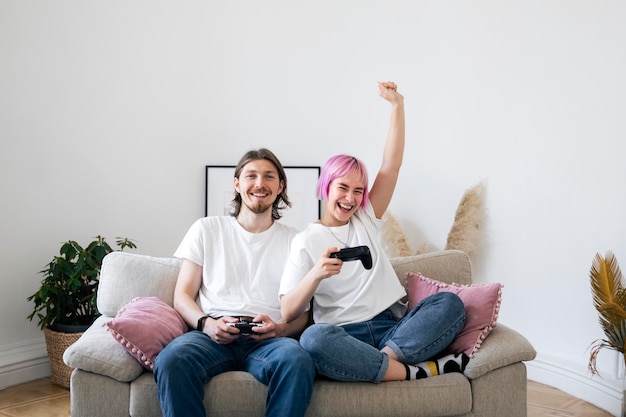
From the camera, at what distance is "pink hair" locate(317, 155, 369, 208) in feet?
8.02

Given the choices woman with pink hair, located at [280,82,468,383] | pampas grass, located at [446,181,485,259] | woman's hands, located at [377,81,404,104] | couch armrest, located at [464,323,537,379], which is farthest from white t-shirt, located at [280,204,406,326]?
pampas grass, located at [446,181,485,259]

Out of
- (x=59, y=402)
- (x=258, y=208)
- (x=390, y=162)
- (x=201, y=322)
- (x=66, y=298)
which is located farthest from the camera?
(x=66, y=298)

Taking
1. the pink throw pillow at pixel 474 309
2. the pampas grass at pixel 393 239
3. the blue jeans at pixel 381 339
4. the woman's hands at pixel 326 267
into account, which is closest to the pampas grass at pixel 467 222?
the pampas grass at pixel 393 239

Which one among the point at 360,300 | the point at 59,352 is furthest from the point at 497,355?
the point at 59,352

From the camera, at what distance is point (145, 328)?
6.91ft

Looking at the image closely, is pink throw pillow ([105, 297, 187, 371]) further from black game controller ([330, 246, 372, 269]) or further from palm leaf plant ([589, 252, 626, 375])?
palm leaf plant ([589, 252, 626, 375])

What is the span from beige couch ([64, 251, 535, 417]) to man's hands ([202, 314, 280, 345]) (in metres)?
0.13

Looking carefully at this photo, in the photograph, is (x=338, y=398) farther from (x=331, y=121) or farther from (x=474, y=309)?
(x=331, y=121)

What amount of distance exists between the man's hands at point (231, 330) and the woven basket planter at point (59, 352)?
124 cm

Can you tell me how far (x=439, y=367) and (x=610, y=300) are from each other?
1044 millimetres

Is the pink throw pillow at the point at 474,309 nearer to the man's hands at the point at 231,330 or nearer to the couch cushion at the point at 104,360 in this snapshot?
the man's hands at the point at 231,330

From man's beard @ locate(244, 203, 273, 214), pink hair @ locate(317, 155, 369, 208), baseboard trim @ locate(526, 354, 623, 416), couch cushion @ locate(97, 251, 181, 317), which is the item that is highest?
pink hair @ locate(317, 155, 369, 208)

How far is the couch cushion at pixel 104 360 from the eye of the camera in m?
2.01

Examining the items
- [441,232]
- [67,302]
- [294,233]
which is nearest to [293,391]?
[294,233]
